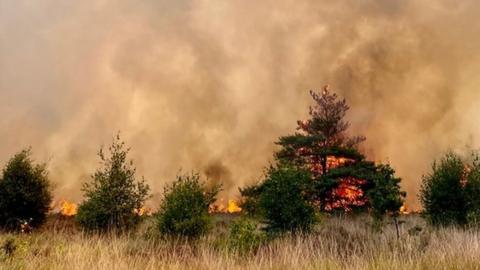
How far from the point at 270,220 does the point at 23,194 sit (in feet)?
37.1

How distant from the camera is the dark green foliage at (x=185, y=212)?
17812 mm

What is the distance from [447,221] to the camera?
21672 millimetres

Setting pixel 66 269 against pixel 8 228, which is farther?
pixel 8 228

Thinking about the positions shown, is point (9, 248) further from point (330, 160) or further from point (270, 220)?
point (330, 160)

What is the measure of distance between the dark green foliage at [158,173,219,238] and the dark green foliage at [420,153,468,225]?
10.2 metres

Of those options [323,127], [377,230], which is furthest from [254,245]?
[323,127]

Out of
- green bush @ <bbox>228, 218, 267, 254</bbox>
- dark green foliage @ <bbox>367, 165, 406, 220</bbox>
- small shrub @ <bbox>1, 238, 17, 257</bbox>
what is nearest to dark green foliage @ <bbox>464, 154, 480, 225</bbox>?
dark green foliage @ <bbox>367, 165, 406, 220</bbox>

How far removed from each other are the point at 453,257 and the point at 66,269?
7142 mm

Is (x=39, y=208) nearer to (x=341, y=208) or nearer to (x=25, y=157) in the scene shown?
(x=25, y=157)

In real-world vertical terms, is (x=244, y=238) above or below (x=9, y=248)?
above

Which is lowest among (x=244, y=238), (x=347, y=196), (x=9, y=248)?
(x=9, y=248)

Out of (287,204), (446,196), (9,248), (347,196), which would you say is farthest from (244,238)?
(347,196)

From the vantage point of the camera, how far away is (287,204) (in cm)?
1661

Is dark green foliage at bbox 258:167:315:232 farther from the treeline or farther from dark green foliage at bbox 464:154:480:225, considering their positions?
dark green foliage at bbox 464:154:480:225
